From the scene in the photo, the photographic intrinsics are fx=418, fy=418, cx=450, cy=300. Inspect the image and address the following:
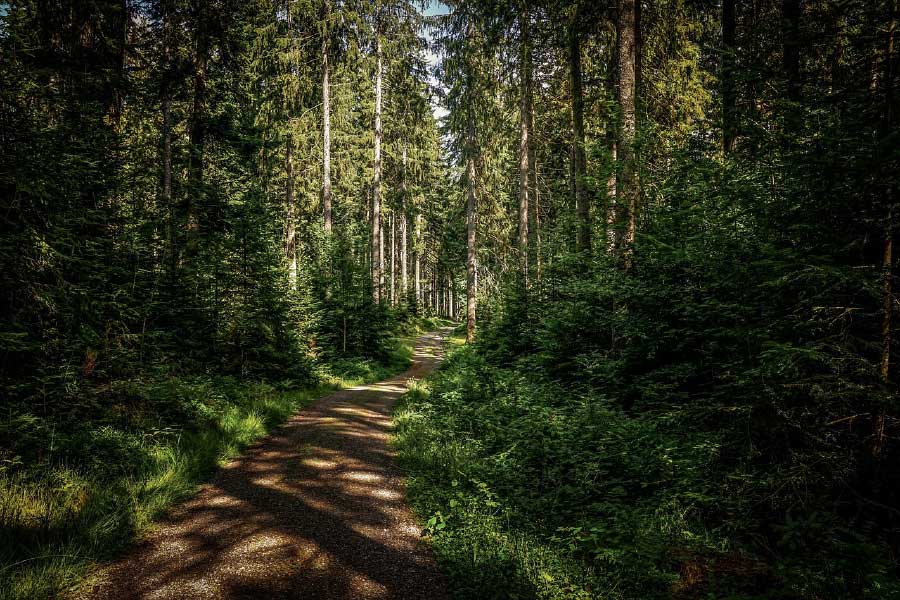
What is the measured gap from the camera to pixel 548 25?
15039mm

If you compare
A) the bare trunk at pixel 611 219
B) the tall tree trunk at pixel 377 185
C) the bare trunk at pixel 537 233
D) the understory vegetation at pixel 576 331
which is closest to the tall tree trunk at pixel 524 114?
the bare trunk at pixel 537 233

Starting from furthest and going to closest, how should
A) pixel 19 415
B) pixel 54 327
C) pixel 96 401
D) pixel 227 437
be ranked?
1. pixel 227 437
2. pixel 96 401
3. pixel 54 327
4. pixel 19 415

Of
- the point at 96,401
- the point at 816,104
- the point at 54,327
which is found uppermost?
the point at 816,104

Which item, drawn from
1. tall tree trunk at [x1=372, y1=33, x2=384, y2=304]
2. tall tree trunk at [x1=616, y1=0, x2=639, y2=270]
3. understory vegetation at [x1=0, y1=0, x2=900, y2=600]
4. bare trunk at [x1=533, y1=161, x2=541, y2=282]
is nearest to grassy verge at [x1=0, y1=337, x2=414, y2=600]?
understory vegetation at [x1=0, y1=0, x2=900, y2=600]

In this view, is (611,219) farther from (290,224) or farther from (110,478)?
(290,224)

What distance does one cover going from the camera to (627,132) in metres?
9.48

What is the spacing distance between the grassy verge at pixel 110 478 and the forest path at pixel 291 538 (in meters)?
0.28

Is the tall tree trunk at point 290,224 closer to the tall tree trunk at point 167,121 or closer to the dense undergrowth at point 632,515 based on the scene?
the tall tree trunk at point 167,121

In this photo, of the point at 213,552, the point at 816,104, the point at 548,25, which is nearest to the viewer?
the point at 816,104

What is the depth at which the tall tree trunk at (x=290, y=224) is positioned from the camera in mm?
14492

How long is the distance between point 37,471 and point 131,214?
17.4ft

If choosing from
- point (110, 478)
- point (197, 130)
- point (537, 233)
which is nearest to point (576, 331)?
point (537, 233)

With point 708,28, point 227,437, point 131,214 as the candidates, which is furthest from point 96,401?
point 708,28

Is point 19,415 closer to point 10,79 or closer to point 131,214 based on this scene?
point 10,79
